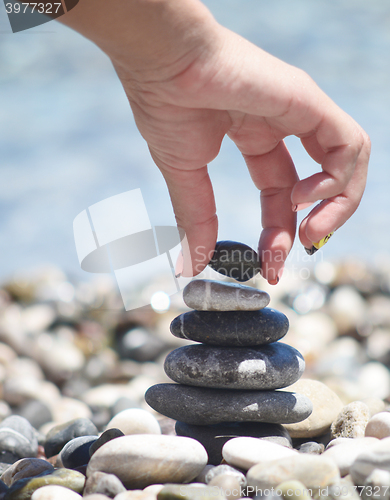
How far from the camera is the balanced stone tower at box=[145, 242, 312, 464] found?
169 cm

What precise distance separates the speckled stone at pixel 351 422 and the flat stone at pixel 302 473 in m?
0.69

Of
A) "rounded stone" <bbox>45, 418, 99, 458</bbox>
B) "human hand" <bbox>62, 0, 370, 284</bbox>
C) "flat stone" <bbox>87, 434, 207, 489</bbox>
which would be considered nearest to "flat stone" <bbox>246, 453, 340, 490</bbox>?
"flat stone" <bbox>87, 434, 207, 489</bbox>

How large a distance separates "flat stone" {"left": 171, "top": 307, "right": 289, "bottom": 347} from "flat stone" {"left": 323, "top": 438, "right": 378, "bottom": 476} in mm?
516

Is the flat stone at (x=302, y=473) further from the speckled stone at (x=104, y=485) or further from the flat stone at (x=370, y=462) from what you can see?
the speckled stone at (x=104, y=485)

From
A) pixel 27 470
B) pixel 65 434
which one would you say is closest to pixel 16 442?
pixel 65 434

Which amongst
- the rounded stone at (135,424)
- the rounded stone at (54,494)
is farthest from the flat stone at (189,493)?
the rounded stone at (135,424)

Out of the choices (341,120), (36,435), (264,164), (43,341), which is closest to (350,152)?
(341,120)

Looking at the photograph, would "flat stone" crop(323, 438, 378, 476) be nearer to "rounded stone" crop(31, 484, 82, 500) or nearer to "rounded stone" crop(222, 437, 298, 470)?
"rounded stone" crop(222, 437, 298, 470)

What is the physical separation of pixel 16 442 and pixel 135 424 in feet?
2.06

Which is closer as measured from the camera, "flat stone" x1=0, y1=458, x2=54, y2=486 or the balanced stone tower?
"flat stone" x1=0, y1=458, x2=54, y2=486

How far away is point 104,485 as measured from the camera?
1.22 meters

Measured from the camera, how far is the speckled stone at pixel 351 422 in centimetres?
178

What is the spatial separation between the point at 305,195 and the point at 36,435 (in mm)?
1971

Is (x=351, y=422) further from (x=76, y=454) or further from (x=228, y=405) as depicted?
(x=76, y=454)
